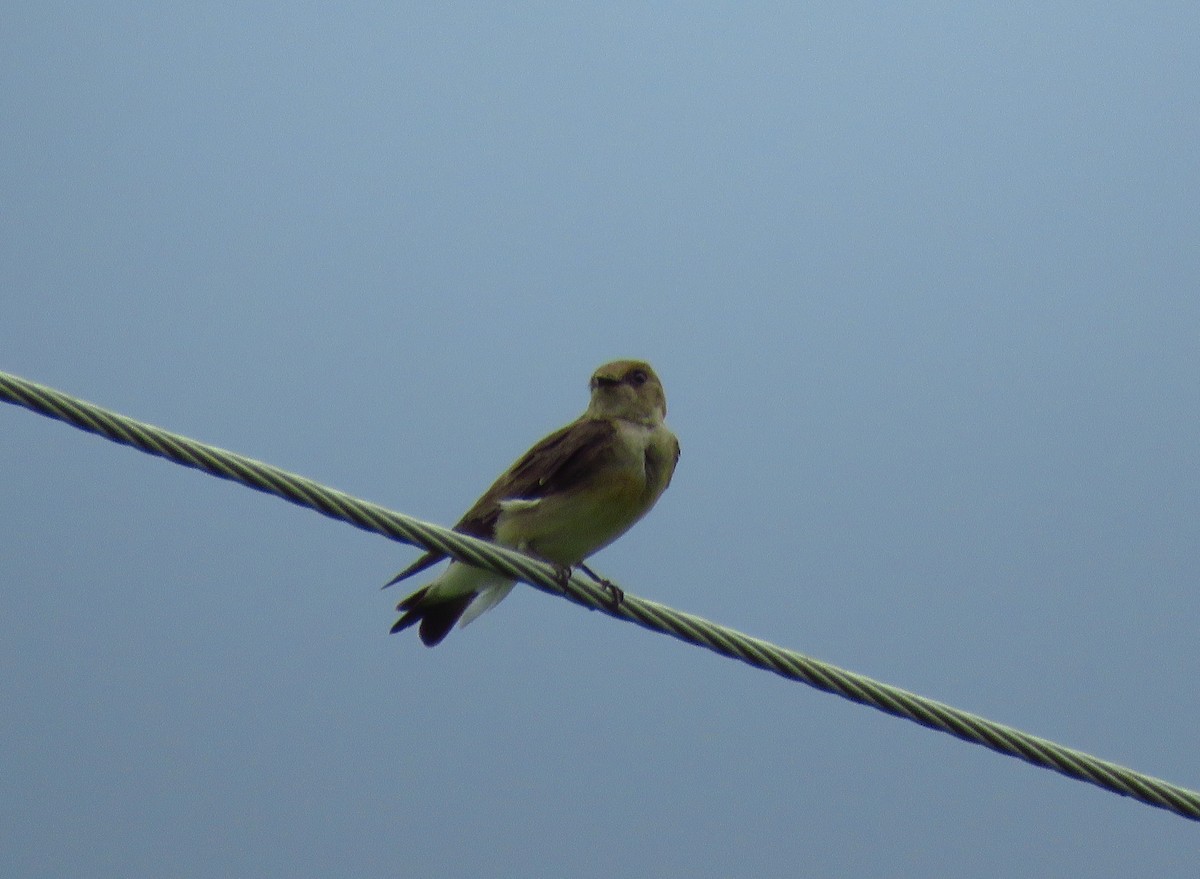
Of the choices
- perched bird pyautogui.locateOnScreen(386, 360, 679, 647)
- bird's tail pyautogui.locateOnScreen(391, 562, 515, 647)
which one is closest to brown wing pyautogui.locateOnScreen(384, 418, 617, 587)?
perched bird pyautogui.locateOnScreen(386, 360, 679, 647)

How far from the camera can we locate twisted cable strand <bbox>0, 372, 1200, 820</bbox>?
10.2ft

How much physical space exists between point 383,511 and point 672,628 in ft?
2.58

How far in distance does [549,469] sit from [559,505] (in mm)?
152

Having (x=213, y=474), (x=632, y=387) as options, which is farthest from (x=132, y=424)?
(x=632, y=387)

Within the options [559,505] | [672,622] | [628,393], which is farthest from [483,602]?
[672,622]

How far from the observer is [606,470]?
17.4 feet

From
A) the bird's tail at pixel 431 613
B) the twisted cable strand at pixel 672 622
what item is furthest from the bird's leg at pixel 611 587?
the bird's tail at pixel 431 613

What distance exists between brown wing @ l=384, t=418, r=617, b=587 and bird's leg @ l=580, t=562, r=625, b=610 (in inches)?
11.8

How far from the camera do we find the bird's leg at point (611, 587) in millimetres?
3730

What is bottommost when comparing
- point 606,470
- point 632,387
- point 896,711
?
point 896,711

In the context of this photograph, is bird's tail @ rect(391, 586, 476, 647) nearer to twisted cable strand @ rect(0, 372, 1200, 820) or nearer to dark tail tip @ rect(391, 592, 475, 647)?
dark tail tip @ rect(391, 592, 475, 647)

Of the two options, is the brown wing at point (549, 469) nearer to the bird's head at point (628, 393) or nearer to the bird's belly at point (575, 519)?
the bird's belly at point (575, 519)

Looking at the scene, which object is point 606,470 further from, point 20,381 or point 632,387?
point 20,381

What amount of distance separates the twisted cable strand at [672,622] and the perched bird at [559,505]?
154 cm
